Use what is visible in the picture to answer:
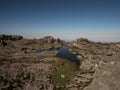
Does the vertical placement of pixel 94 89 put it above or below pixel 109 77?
below

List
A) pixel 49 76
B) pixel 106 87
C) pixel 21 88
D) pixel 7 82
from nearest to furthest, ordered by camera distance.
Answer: pixel 106 87, pixel 21 88, pixel 7 82, pixel 49 76

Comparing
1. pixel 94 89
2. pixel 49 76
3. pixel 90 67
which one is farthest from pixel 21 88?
pixel 90 67

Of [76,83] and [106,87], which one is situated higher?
[106,87]

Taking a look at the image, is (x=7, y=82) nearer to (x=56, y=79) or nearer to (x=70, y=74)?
(x=56, y=79)

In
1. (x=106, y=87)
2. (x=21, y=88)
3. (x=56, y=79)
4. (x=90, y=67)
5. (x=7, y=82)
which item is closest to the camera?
(x=106, y=87)

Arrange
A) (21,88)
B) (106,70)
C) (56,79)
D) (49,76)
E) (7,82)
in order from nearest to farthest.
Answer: (106,70) → (21,88) → (7,82) → (56,79) → (49,76)

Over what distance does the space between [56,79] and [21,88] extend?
19419 mm

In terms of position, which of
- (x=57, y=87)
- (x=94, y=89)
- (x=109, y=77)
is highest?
(x=109, y=77)

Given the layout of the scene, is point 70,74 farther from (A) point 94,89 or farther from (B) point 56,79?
(A) point 94,89

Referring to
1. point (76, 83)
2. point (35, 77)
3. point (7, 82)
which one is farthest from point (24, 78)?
point (76, 83)

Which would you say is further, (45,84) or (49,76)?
(49,76)

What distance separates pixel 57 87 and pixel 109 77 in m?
32.8

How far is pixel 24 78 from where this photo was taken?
80.2m

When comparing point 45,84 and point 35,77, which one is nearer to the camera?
point 45,84
